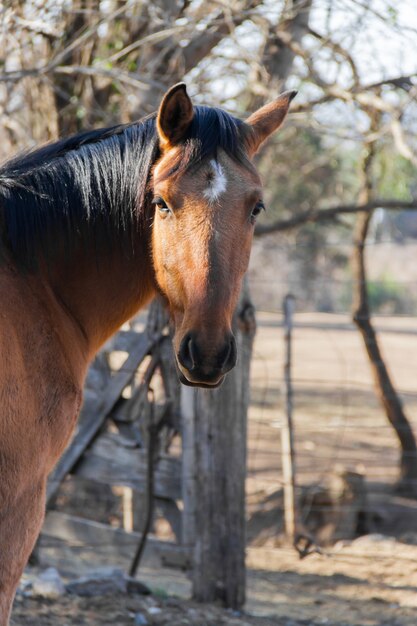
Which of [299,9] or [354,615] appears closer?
[354,615]

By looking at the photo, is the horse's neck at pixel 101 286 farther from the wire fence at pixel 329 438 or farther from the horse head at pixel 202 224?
the wire fence at pixel 329 438

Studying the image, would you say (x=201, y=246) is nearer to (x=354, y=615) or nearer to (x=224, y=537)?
(x=224, y=537)

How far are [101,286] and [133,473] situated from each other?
252 centimetres

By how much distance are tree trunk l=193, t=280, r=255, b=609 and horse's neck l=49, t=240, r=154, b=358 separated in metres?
1.51

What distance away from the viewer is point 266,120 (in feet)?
9.95

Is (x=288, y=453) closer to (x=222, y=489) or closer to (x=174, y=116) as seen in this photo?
(x=222, y=489)

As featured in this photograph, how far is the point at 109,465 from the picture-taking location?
5309 mm

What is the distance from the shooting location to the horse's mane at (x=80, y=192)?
9.27ft

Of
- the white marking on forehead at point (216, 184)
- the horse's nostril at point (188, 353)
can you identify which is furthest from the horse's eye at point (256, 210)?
the horse's nostril at point (188, 353)

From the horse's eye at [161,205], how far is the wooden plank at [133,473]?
2652mm

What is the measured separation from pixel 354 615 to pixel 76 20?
5258 millimetres

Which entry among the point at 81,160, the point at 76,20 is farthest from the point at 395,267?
the point at 81,160

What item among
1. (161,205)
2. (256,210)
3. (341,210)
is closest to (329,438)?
(341,210)

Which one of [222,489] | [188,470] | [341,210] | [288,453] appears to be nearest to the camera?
[222,489]
